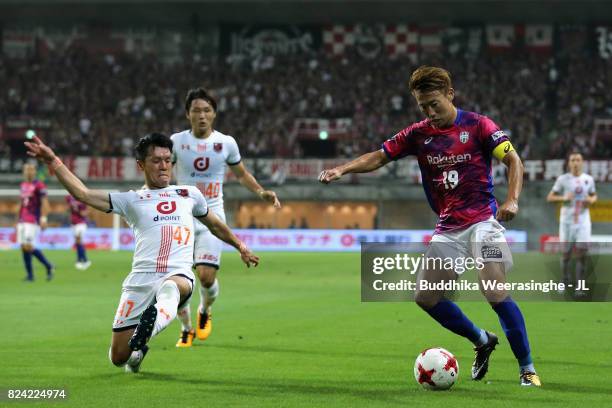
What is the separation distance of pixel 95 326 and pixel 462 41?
1485 inches

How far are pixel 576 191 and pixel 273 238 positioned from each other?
1791cm

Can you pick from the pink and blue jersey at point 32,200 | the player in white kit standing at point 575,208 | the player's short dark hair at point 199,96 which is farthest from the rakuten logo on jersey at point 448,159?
the pink and blue jersey at point 32,200

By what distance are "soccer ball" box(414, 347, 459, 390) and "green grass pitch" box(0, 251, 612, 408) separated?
0.10 metres

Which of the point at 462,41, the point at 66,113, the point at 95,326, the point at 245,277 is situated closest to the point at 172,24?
the point at 66,113

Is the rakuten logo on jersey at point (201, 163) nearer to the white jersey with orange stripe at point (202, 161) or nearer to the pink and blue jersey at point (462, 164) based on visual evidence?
the white jersey with orange stripe at point (202, 161)

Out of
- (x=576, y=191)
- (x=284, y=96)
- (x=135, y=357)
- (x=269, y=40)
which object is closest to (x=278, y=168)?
(x=284, y=96)

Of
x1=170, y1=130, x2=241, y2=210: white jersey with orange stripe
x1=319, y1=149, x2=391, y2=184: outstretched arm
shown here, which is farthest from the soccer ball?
x1=170, y1=130, x2=241, y2=210: white jersey with orange stripe

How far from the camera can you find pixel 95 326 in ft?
40.3

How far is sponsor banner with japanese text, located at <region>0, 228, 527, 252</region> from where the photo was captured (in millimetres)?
34031

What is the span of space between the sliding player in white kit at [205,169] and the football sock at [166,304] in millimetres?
2767

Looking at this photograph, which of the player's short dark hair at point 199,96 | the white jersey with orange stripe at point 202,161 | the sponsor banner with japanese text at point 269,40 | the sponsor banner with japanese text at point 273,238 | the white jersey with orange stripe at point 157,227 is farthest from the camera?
the sponsor banner with japanese text at point 269,40

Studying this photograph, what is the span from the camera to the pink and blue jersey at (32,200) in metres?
21.0

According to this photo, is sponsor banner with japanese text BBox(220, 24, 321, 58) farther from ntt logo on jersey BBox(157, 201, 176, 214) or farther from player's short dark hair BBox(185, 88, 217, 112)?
ntt logo on jersey BBox(157, 201, 176, 214)

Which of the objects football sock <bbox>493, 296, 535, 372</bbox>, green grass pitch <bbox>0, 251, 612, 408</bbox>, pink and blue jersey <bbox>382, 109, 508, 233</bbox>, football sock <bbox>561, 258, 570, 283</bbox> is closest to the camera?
green grass pitch <bbox>0, 251, 612, 408</bbox>
